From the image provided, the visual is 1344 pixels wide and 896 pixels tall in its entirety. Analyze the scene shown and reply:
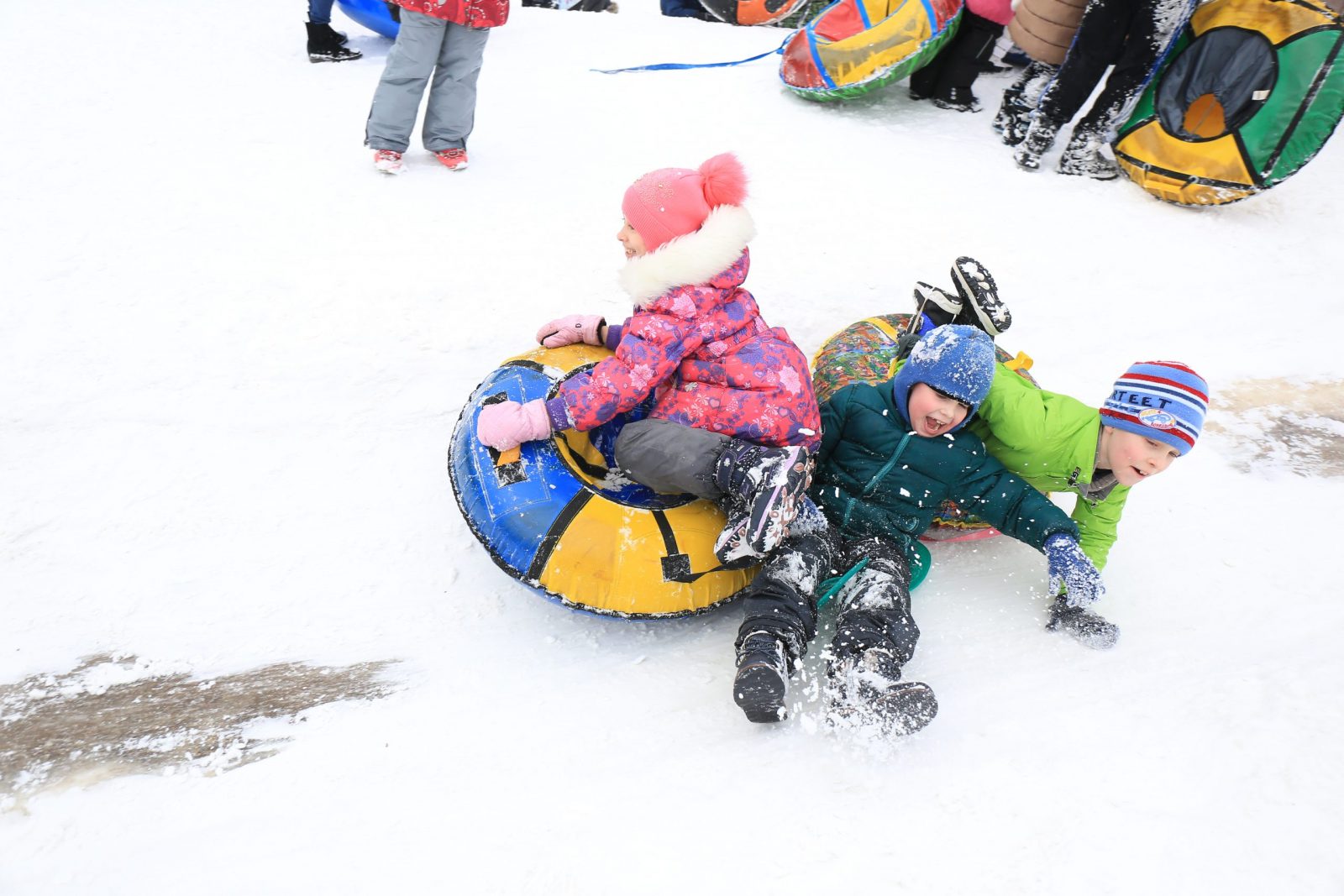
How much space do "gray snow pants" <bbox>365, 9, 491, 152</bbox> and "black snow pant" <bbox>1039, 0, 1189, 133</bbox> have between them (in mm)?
2964

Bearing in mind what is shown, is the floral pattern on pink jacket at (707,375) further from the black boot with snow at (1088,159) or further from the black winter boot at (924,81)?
the black winter boot at (924,81)

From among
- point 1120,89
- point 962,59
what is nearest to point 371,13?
point 962,59

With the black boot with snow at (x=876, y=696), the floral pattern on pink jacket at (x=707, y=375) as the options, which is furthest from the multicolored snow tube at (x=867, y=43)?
the black boot with snow at (x=876, y=696)

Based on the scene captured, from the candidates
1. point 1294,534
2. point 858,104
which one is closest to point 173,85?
point 858,104

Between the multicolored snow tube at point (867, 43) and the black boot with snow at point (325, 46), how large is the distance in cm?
281

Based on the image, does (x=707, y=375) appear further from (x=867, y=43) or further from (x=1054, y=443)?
(x=867, y=43)

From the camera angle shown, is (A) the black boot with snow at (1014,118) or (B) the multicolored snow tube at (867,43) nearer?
(B) the multicolored snow tube at (867,43)

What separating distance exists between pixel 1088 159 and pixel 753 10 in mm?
4084

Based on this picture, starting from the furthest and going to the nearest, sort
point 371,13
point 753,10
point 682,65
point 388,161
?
point 753,10 → point 682,65 → point 371,13 → point 388,161

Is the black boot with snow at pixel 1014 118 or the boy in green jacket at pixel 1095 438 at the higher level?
the black boot with snow at pixel 1014 118

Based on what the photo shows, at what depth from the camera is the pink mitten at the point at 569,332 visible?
9.32 feet

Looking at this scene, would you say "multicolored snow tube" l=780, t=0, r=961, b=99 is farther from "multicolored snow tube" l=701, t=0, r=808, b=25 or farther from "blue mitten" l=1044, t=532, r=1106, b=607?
"blue mitten" l=1044, t=532, r=1106, b=607

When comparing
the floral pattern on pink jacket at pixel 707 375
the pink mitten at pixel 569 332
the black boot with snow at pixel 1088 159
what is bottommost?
the pink mitten at pixel 569 332

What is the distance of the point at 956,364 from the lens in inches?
90.5
